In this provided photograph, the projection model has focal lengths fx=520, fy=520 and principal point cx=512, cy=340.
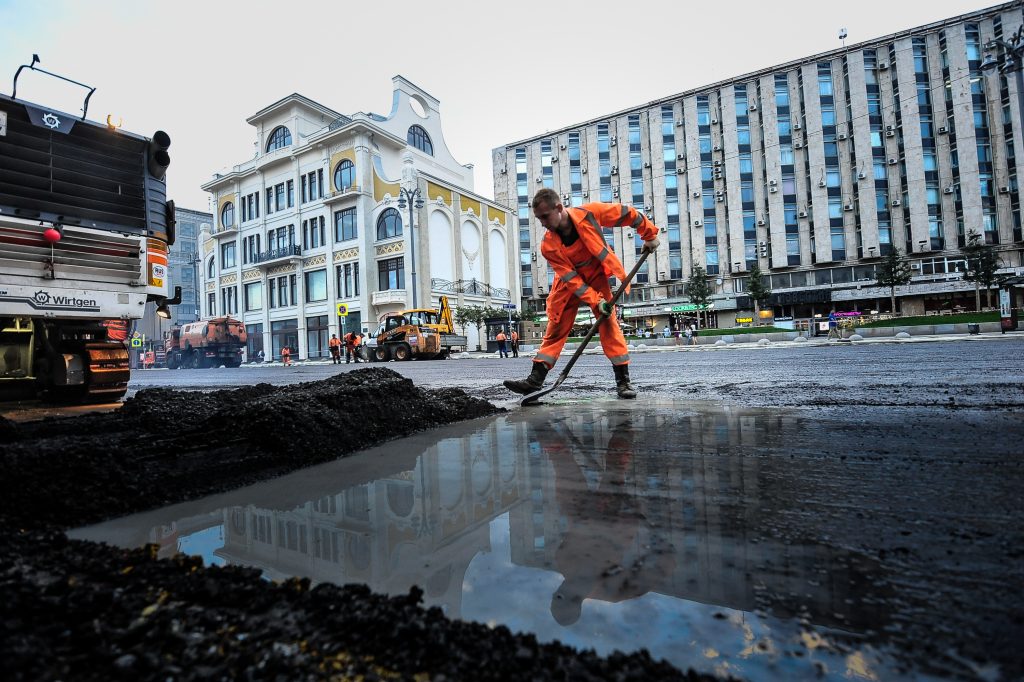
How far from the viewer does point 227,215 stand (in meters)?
45.1

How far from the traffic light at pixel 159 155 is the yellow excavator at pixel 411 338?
18440 mm

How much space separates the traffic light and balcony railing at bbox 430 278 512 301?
29.6m

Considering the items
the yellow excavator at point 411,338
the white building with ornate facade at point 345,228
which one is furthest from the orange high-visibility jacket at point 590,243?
the white building with ornate facade at point 345,228

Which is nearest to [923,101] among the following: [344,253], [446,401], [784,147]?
[784,147]

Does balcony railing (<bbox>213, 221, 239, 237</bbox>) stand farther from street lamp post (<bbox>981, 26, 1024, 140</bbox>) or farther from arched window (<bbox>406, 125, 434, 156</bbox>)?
street lamp post (<bbox>981, 26, 1024, 140</bbox>)

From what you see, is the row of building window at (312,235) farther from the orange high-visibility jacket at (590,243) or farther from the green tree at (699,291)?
the orange high-visibility jacket at (590,243)

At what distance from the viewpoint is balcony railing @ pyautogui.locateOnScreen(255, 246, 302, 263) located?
38844 millimetres

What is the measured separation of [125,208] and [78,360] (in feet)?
5.33

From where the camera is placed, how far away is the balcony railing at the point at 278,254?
38.8 m

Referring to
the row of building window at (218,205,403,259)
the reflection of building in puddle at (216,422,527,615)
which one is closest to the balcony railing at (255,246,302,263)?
the row of building window at (218,205,403,259)

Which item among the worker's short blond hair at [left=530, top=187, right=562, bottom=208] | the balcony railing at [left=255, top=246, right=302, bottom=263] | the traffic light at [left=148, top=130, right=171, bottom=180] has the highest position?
the balcony railing at [left=255, top=246, right=302, bottom=263]

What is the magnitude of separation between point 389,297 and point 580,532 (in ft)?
114

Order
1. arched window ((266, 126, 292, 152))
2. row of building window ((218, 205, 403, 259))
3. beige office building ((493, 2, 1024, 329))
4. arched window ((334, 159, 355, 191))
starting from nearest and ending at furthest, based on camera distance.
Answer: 1. row of building window ((218, 205, 403, 259))
2. arched window ((334, 159, 355, 191))
3. arched window ((266, 126, 292, 152))
4. beige office building ((493, 2, 1024, 329))

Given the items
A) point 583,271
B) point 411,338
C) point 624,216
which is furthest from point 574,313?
point 411,338
